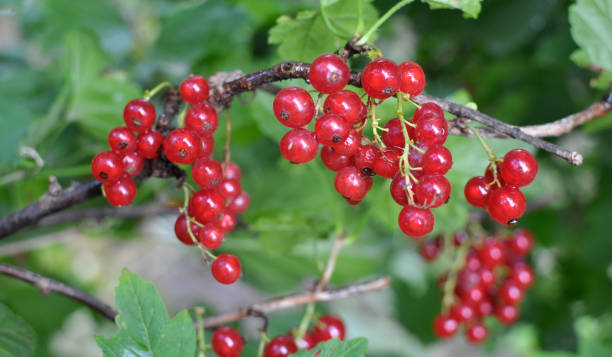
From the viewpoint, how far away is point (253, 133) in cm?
110

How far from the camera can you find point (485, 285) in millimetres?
1103

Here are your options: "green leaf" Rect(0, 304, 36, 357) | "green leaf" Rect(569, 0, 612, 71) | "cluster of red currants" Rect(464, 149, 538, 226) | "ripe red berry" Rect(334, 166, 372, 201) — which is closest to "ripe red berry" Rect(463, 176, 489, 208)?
"cluster of red currants" Rect(464, 149, 538, 226)

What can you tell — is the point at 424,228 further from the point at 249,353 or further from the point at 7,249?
the point at 7,249

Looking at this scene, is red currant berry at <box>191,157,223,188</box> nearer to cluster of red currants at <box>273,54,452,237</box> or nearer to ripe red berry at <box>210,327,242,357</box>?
cluster of red currants at <box>273,54,452,237</box>

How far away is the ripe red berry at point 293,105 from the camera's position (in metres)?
0.48

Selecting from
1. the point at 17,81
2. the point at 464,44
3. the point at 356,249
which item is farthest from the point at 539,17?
the point at 17,81

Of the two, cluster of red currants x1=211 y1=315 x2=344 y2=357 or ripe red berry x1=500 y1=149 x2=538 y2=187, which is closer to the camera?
ripe red berry x1=500 y1=149 x2=538 y2=187

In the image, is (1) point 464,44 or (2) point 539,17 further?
(1) point 464,44

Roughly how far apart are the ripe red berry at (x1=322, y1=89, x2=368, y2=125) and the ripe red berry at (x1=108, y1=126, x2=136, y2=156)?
226 mm

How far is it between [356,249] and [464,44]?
783 millimetres

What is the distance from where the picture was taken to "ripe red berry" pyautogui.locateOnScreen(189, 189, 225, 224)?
1.84 feet

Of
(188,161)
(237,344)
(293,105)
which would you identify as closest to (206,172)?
(188,161)

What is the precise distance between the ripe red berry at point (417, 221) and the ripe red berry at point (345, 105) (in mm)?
104

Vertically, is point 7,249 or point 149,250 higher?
point 7,249
